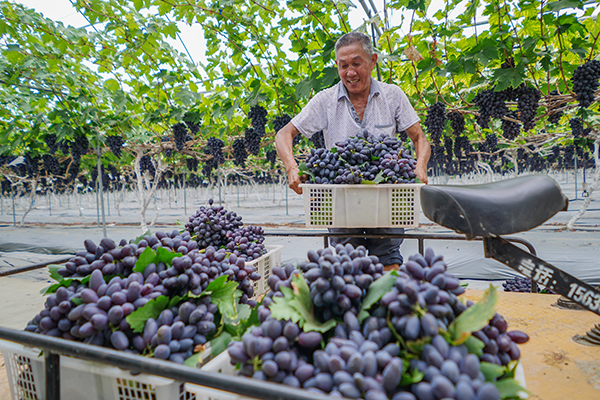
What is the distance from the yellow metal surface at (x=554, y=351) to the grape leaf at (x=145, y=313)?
1.13m

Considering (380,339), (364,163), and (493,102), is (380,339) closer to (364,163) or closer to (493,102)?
(364,163)

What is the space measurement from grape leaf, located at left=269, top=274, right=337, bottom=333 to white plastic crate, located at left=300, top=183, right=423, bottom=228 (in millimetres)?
918

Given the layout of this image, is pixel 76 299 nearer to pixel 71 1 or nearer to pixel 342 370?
pixel 342 370

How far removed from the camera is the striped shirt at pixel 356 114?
1.96m

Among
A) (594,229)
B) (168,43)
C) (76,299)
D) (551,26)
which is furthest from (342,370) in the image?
(594,229)

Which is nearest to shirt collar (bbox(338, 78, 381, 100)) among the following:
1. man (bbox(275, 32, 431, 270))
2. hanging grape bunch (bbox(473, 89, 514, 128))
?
man (bbox(275, 32, 431, 270))

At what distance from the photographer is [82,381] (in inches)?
30.9

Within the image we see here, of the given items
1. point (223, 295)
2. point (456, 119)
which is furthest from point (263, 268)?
point (456, 119)

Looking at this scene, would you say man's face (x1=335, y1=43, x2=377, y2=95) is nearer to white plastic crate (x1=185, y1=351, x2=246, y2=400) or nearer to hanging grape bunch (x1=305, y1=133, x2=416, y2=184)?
hanging grape bunch (x1=305, y1=133, x2=416, y2=184)

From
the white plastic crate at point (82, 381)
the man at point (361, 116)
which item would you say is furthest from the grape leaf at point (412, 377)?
the man at point (361, 116)

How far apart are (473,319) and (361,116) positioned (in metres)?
1.59

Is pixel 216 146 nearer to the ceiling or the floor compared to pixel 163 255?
nearer to the ceiling

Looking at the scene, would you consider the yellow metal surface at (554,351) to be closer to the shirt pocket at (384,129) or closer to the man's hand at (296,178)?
the shirt pocket at (384,129)

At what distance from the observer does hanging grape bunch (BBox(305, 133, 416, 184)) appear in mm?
1615
